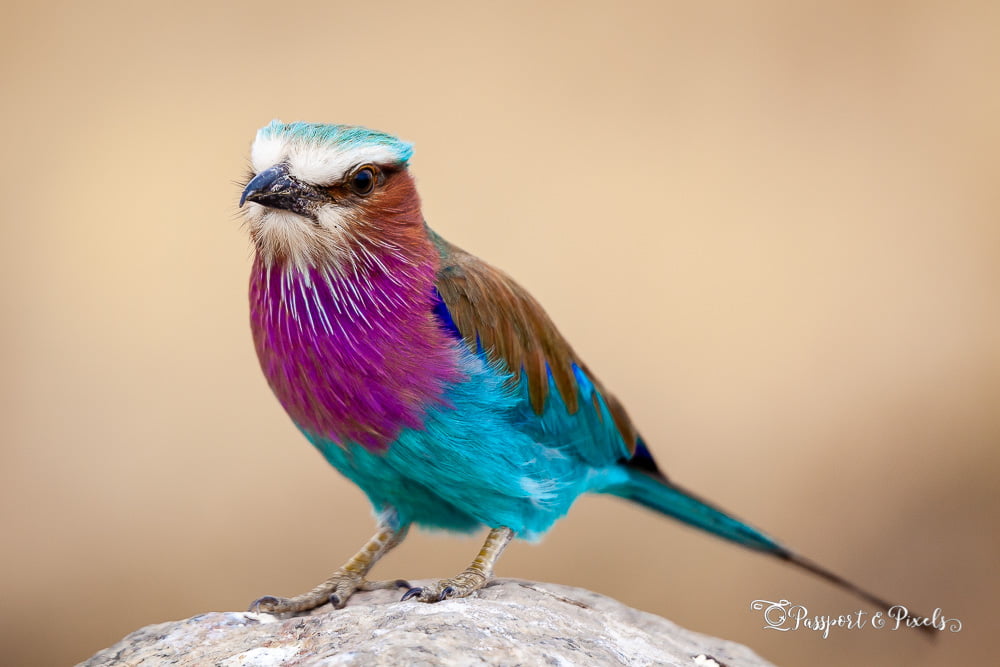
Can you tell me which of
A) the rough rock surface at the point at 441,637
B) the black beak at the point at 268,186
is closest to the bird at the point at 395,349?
the black beak at the point at 268,186

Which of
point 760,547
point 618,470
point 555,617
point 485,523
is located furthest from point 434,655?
point 760,547

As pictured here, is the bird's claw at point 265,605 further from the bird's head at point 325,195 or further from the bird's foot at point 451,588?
the bird's head at point 325,195

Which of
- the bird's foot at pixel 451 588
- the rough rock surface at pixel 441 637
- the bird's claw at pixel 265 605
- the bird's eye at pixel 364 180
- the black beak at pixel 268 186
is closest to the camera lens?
the rough rock surface at pixel 441 637

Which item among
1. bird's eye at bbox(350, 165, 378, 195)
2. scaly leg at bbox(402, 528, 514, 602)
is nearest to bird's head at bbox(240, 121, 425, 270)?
bird's eye at bbox(350, 165, 378, 195)

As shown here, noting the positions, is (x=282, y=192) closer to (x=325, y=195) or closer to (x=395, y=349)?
(x=325, y=195)

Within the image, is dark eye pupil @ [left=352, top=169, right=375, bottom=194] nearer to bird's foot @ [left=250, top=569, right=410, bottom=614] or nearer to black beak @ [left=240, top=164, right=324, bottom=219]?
black beak @ [left=240, top=164, right=324, bottom=219]

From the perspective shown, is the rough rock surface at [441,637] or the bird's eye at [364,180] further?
the bird's eye at [364,180]
